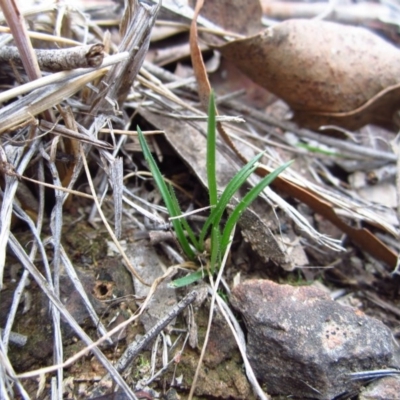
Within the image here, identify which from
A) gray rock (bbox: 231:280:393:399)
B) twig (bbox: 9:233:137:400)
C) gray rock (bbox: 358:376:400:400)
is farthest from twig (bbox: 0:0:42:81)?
gray rock (bbox: 358:376:400:400)

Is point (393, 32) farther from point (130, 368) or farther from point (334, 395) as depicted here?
point (130, 368)

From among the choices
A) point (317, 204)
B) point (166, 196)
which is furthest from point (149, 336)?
point (317, 204)

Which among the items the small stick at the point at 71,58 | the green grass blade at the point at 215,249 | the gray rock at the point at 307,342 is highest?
the small stick at the point at 71,58

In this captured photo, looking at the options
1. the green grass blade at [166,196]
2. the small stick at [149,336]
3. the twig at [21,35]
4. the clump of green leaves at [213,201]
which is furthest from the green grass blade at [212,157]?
the twig at [21,35]

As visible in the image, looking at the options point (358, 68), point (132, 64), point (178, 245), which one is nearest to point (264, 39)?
point (358, 68)

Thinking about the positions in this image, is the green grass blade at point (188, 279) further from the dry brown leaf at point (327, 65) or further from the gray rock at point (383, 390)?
the dry brown leaf at point (327, 65)

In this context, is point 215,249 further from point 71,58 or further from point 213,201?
point 71,58

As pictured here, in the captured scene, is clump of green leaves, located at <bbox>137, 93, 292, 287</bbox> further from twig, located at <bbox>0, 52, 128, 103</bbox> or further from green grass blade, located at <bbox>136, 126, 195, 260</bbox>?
twig, located at <bbox>0, 52, 128, 103</bbox>
